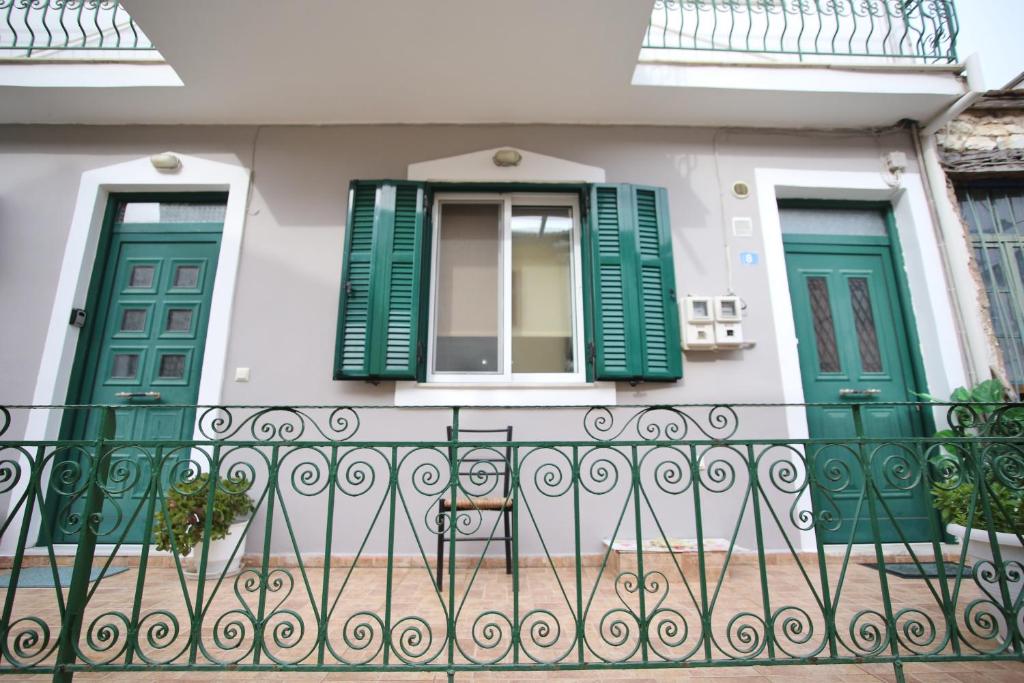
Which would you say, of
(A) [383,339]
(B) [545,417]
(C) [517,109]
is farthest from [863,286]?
(A) [383,339]

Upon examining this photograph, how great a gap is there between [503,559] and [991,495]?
2.32 meters

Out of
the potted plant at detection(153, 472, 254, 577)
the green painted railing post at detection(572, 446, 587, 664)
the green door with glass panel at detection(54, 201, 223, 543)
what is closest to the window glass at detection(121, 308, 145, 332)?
the green door with glass panel at detection(54, 201, 223, 543)

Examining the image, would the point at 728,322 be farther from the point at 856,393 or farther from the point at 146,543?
the point at 146,543

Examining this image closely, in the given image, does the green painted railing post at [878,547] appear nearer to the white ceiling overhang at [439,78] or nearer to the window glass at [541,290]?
the window glass at [541,290]

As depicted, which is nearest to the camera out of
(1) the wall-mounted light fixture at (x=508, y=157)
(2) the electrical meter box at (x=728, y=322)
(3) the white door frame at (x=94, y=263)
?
(3) the white door frame at (x=94, y=263)

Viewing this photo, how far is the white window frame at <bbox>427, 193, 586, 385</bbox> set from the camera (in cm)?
335

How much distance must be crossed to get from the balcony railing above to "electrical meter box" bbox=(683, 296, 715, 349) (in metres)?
1.90

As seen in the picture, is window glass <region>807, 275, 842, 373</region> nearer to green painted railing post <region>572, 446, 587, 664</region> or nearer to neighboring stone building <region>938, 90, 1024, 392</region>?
neighboring stone building <region>938, 90, 1024, 392</region>

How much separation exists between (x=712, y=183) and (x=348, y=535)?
3.58 metres

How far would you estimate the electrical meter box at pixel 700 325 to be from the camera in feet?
10.8

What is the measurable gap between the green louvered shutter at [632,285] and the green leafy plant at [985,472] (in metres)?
1.47

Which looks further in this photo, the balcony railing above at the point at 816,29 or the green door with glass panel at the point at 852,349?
the balcony railing above at the point at 816,29

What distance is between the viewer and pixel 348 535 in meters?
3.03

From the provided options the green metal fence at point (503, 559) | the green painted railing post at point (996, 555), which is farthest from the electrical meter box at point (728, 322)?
the green painted railing post at point (996, 555)
